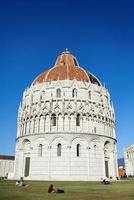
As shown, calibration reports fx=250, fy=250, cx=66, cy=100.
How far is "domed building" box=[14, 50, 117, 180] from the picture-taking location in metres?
49.1

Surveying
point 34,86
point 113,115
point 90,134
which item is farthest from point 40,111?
point 113,115

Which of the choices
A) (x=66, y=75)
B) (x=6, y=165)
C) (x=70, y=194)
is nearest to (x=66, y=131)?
(x=66, y=75)

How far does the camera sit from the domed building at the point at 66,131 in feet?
161

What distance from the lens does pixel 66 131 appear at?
50094 millimetres

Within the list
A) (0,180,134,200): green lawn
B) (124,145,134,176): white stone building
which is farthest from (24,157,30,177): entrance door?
(124,145,134,176): white stone building

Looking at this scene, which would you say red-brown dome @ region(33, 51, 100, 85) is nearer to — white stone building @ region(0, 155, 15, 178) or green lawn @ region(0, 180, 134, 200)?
green lawn @ region(0, 180, 134, 200)

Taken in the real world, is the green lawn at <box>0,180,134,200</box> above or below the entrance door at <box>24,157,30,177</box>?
below

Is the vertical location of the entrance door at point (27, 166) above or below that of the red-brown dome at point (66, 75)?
below

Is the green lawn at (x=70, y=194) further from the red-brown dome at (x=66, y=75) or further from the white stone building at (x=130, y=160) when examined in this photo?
the white stone building at (x=130, y=160)

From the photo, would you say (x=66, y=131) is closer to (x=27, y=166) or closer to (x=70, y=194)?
(x=27, y=166)

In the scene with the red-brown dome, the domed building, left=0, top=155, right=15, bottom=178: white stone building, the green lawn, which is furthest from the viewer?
left=0, top=155, right=15, bottom=178: white stone building

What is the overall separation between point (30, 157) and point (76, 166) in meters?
9.93

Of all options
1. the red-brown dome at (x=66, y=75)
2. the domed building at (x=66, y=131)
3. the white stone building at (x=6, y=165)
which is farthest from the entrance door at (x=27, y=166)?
the white stone building at (x=6, y=165)

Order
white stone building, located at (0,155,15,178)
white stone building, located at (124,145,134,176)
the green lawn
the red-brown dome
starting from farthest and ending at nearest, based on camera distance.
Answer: white stone building, located at (0,155,15,178)
white stone building, located at (124,145,134,176)
the red-brown dome
the green lawn
